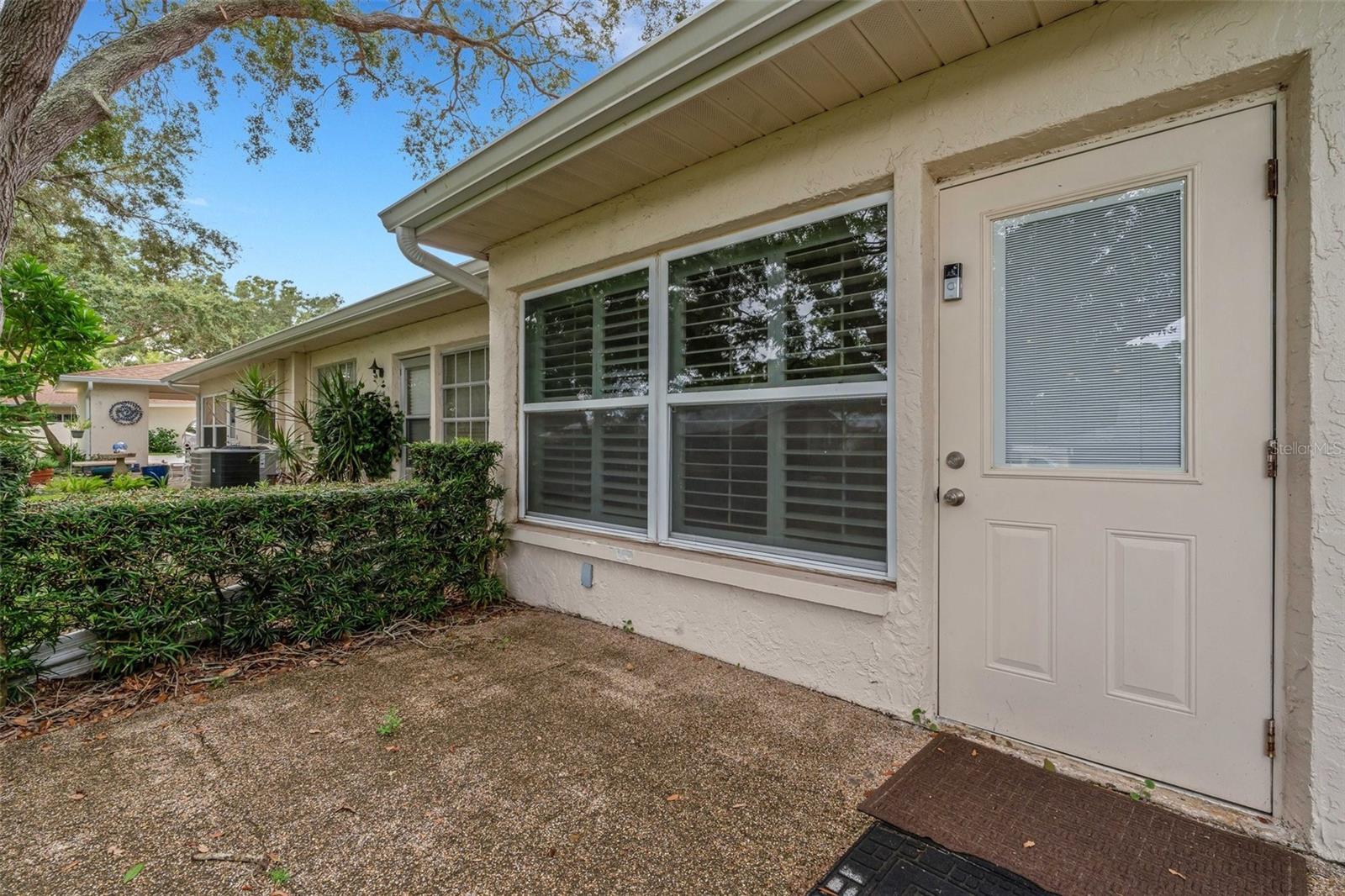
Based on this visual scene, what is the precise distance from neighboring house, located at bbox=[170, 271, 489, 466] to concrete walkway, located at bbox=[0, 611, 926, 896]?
364 cm

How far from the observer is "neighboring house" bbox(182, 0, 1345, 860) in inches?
70.3

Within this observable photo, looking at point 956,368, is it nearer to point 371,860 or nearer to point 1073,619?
point 1073,619

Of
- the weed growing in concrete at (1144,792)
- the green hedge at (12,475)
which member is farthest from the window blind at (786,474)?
the green hedge at (12,475)

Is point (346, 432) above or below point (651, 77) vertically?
below

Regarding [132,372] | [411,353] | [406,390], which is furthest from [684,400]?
[132,372]

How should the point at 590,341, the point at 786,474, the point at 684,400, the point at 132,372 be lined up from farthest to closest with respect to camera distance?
the point at 132,372 → the point at 590,341 → the point at 684,400 → the point at 786,474

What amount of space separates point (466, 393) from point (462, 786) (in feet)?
15.7

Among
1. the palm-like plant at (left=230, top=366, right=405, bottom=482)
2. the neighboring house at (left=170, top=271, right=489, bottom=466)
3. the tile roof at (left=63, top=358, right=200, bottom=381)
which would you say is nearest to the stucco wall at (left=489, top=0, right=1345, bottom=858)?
the neighboring house at (left=170, top=271, right=489, bottom=466)

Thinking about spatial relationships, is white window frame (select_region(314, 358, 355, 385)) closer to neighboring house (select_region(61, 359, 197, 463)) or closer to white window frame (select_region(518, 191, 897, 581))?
white window frame (select_region(518, 191, 897, 581))

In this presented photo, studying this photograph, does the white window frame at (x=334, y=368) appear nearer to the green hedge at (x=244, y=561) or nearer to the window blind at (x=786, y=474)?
the green hedge at (x=244, y=561)

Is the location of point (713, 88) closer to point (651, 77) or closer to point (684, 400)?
point (651, 77)

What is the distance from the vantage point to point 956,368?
7.91ft

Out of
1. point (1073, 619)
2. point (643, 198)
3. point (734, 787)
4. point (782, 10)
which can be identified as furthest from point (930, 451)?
point (643, 198)

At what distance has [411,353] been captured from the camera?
22.6 feet
